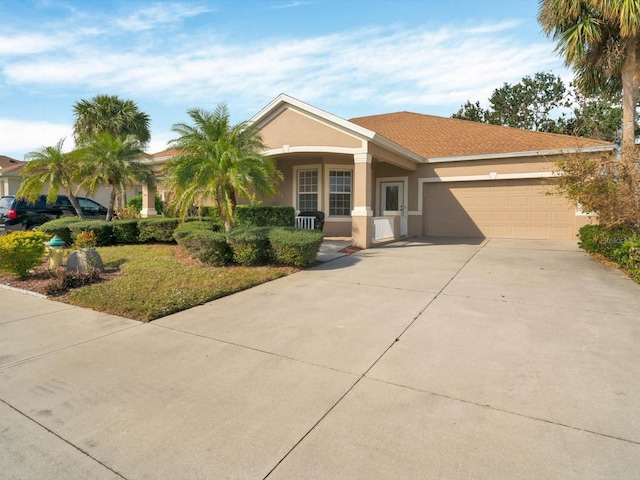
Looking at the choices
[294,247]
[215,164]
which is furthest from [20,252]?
[294,247]

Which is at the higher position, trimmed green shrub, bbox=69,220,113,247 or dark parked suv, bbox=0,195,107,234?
dark parked suv, bbox=0,195,107,234

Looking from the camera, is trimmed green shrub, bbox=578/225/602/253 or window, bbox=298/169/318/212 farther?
window, bbox=298/169/318/212

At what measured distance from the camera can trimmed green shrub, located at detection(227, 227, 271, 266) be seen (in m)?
8.32

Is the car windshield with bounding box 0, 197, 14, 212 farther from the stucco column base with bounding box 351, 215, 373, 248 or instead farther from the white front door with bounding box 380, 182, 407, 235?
the white front door with bounding box 380, 182, 407, 235

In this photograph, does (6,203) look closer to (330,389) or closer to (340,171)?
(340,171)

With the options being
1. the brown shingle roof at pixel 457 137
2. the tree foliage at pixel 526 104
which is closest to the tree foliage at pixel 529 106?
the tree foliage at pixel 526 104

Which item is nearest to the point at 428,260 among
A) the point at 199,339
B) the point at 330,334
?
the point at 330,334

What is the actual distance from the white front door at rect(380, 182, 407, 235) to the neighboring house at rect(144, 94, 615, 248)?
5 cm

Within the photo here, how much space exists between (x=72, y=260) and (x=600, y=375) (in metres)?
9.43

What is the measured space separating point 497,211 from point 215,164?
11607 millimetres

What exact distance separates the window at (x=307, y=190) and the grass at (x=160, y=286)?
22.6ft

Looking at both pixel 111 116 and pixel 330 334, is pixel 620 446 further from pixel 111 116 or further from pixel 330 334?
pixel 111 116

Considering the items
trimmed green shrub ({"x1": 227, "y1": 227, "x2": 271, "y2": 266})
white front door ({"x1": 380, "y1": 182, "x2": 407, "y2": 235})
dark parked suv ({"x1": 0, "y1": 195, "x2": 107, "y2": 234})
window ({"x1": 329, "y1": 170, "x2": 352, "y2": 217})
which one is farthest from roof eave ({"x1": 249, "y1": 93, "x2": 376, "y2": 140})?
dark parked suv ({"x1": 0, "y1": 195, "x2": 107, "y2": 234})

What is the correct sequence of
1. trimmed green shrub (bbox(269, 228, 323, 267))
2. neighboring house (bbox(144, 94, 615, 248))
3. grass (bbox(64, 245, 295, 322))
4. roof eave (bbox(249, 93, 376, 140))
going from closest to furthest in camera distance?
1. grass (bbox(64, 245, 295, 322))
2. trimmed green shrub (bbox(269, 228, 323, 267))
3. roof eave (bbox(249, 93, 376, 140))
4. neighboring house (bbox(144, 94, 615, 248))
